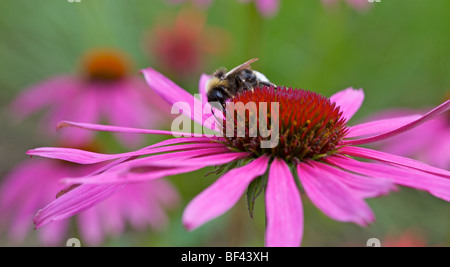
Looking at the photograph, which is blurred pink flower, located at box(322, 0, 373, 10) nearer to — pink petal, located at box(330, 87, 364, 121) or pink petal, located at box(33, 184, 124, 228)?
pink petal, located at box(330, 87, 364, 121)

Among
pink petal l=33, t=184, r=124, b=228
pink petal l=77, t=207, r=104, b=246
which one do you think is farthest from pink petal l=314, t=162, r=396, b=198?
pink petal l=77, t=207, r=104, b=246

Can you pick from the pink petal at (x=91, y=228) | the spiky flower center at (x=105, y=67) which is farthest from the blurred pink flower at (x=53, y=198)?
the spiky flower center at (x=105, y=67)

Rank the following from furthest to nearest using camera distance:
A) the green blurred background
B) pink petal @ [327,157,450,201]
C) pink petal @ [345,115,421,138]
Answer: the green blurred background → pink petal @ [345,115,421,138] → pink petal @ [327,157,450,201]

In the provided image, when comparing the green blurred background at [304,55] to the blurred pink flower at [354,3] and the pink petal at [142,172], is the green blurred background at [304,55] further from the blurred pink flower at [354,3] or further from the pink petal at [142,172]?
the pink petal at [142,172]

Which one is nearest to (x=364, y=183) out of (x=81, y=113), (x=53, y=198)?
(x=53, y=198)

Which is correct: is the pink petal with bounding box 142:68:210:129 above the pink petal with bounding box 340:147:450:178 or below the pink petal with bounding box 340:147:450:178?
above

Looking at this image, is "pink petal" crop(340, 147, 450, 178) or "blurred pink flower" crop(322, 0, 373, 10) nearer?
"pink petal" crop(340, 147, 450, 178)
